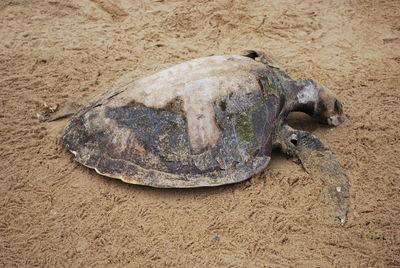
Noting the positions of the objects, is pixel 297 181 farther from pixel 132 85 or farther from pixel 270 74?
pixel 132 85

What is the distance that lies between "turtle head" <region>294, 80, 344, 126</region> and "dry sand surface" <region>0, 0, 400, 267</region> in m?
0.16

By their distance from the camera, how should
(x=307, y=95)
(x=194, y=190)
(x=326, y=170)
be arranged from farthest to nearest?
1. (x=307, y=95)
2. (x=326, y=170)
3. (x=194, y=190)

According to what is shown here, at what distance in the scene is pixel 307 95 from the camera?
4.40m

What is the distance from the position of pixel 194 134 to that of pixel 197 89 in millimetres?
456

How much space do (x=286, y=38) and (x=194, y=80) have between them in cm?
268

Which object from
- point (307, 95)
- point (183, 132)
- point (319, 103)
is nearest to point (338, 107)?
point (319, 103)

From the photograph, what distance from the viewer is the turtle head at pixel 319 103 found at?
4.39m

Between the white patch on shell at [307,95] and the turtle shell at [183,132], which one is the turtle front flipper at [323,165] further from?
the white patch on shell at [307,95]

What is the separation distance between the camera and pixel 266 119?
398 cm

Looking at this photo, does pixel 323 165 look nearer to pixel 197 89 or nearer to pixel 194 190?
pixel 194 190

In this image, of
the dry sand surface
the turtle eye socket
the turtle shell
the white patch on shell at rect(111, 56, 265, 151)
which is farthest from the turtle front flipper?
the white patch on shell at rect(111, 56, 265, 151)

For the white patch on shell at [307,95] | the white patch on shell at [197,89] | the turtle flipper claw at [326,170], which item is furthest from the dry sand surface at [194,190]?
the white patch on shell at [197,89]

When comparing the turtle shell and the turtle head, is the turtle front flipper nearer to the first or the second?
the turtle shell

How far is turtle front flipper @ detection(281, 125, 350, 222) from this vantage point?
11.8ft
